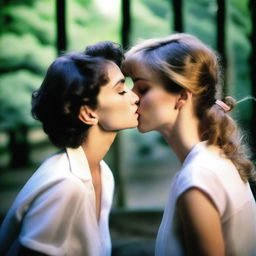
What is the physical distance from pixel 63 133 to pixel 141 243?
5.69ft

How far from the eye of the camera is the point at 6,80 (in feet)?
13.6

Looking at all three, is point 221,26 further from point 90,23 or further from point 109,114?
point 109,114

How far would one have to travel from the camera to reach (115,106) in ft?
5.66

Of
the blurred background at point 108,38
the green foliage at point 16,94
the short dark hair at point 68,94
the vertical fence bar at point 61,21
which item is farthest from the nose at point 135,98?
the green foliage at point 16,94

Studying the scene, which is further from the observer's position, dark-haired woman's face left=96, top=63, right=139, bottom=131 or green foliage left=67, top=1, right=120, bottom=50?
green foliage left=67, top=1, right=120, bottom=50

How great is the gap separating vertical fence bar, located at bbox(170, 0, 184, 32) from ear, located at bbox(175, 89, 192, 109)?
2.13 metres

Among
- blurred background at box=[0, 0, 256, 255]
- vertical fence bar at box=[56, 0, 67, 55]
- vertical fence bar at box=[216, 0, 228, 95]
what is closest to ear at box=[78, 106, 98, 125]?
vertical fence bar at box=[56, 0, 67, 55]

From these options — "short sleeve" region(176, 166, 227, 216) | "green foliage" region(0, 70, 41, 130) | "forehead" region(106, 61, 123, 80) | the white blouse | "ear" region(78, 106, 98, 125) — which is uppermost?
"forehead" region(106, 61, 123, 80)

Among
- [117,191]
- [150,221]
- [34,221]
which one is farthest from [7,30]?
[34,221]

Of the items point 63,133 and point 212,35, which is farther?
point 212,35

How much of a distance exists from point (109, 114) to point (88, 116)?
85 mm

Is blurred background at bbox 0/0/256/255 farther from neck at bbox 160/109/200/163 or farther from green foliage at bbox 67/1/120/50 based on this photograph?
neck at bbox 160/109/200/163

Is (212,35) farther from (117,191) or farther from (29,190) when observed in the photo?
(29,190)

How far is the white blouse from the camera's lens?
58.3 inches
